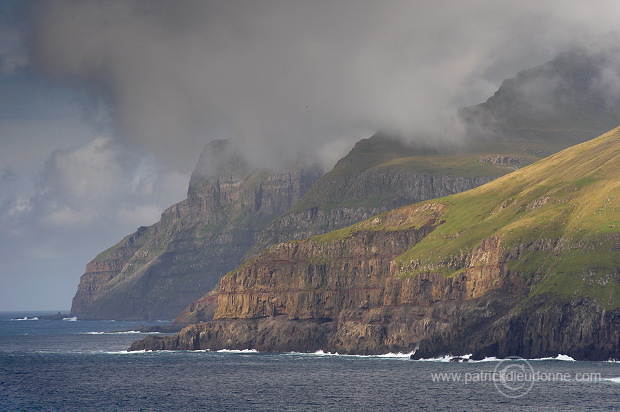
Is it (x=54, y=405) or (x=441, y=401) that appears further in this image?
(x=54, y=405)

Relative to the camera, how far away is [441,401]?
185125 mm

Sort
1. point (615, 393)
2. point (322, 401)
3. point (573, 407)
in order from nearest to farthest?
Answer: 1. point (573, 407)
2. point (615, 393)
3. point (322, 401)

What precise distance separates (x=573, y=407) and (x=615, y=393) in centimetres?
1600

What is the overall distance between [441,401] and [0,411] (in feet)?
288

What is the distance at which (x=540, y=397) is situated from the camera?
183 metres

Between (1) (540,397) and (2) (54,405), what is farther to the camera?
(2) (54,405)

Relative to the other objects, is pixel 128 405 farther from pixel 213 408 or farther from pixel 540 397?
pixel 540 397

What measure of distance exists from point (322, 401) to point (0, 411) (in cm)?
6448

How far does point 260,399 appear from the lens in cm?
19800

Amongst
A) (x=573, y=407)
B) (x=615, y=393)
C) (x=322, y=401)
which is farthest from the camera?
(x=322, y=401)

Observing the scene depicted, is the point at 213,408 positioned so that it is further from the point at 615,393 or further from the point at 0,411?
the point at 615,393

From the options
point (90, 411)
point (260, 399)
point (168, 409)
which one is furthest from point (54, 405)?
point (260, 399)

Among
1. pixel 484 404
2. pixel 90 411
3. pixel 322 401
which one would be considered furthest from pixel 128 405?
pixel 484 404

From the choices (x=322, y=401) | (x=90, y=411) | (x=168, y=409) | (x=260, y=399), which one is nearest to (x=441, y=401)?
(x=322, y=401)
